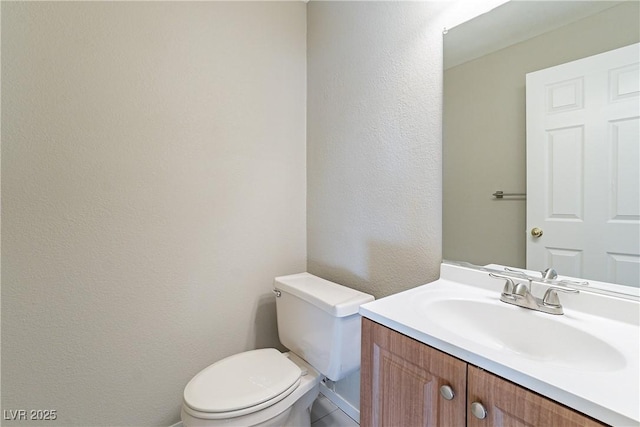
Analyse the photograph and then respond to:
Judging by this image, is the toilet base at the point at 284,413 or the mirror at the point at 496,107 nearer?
the mirror at the point at 496,107

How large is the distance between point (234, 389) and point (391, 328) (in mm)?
711

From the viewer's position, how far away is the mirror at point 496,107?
0.85m

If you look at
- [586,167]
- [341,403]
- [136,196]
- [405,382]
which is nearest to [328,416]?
[341,403]

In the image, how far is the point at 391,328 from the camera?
2.50 feet

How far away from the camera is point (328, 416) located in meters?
1.49

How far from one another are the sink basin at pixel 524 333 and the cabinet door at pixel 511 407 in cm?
10

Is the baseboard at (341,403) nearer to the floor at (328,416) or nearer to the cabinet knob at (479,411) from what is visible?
the floor at (328,416)

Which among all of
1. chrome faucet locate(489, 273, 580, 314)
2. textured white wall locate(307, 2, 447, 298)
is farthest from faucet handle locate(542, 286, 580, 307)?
textured white wall locate(307, 2, 447, 298)

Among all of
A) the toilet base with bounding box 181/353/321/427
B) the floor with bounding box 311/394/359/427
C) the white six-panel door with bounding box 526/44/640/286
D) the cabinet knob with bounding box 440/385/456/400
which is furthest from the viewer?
the floor with bounding box 311/394/359/427

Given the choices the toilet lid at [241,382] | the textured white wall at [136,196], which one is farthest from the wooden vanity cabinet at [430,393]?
the textured white wall at [136,196]

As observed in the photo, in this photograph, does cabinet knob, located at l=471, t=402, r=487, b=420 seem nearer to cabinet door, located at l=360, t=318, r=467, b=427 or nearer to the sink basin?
cabinet door, located at l=360, t=318, r=467, b=427

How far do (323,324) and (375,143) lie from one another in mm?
857

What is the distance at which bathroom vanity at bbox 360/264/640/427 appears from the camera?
49 centimetres

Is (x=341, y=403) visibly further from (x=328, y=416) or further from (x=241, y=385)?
(x=241, y=385)
